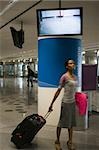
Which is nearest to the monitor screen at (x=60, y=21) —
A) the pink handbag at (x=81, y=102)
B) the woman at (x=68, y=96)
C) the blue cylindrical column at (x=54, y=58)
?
the blue cylindrical column at (x=54, y=58)

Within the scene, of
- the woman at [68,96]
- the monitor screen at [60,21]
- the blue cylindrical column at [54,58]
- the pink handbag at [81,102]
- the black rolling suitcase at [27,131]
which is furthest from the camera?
the blue cylindrical column at [54,58]

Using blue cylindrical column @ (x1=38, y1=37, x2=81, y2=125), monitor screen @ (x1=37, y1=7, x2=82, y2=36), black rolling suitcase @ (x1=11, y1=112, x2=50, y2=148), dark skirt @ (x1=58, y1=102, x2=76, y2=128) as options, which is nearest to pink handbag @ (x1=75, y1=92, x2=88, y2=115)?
dark skirt @ (x1=58, y1=102, x2=76, y2=128)

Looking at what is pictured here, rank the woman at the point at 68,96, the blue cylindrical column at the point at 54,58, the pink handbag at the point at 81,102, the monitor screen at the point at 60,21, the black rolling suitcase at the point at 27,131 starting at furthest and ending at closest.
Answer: the blue cylindrical column at the point at 54,58 → the monitor screen at the point at 60,21 → the black rolling suitcase at the point at 27,131 → the pink handbag at the point at 81,102 → the woman at the point at 68,96

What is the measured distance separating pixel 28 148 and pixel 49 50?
3005mm

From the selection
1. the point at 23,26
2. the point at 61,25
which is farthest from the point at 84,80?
the point at 23,26

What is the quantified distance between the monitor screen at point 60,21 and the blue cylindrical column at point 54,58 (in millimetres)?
219

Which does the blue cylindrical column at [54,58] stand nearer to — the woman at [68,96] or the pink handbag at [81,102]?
the pink handbag at [81,102]

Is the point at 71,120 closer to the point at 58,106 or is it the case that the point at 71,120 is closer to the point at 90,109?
the point at 58,106

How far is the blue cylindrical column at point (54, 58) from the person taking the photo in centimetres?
834

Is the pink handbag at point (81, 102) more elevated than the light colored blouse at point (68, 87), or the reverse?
the light colored blouse at point (68, 87)

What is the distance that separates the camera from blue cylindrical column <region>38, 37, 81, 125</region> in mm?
8344

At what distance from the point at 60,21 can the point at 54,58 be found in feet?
3.17

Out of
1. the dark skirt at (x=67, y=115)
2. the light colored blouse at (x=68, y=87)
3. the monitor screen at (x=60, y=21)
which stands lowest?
the dark skirt at (x=67, y=115)

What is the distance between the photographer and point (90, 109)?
427 inches
